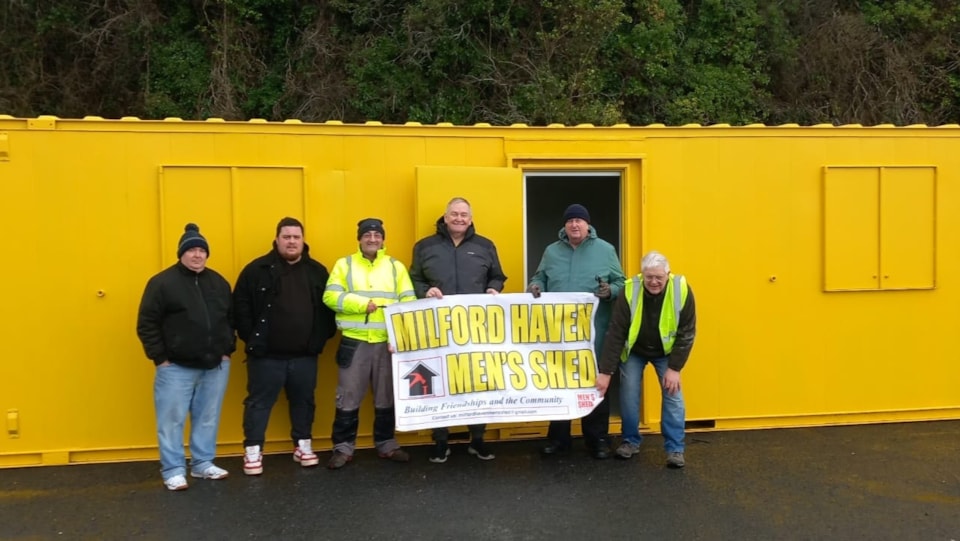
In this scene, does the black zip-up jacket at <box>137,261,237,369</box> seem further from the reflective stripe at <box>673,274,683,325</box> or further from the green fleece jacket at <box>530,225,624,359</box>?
the reflective stripe at <box>673,274,683,325</box>

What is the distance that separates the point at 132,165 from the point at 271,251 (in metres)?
1.22

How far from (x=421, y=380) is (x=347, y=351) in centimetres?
57

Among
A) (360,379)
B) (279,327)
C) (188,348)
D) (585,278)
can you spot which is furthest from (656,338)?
(188,348)

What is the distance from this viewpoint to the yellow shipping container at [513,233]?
208 inches

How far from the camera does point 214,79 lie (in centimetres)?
1308

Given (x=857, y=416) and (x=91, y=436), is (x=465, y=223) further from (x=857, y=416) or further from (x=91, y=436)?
(x=857, y=416)

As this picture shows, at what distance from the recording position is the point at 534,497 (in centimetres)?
479

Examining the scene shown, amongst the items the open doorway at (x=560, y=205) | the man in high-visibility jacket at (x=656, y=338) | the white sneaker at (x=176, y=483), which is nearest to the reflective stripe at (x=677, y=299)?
the man in high-visibility jacket at (x=656, y=338)

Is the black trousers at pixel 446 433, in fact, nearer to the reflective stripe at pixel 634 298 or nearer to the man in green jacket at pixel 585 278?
the man in green jacket at pixel 585 278

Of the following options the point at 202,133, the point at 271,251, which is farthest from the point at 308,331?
the point at 202,133

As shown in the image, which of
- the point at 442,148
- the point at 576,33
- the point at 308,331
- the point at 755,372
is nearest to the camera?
the point at 308,331

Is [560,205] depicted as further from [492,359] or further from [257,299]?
[257,299]

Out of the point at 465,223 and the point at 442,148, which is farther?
the point at 442,148

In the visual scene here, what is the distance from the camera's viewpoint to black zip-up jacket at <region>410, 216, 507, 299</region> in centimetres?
529
